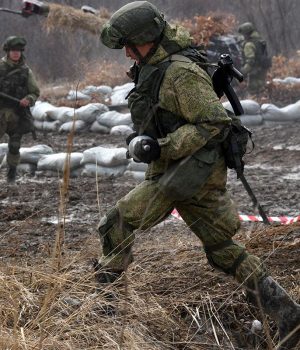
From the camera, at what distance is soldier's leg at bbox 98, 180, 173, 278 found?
3.08 m

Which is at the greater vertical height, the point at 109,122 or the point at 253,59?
the point at 253,59

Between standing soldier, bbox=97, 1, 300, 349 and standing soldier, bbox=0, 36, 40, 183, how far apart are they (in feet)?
14.5

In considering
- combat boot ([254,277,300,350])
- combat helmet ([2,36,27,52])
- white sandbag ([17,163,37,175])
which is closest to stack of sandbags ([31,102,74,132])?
white sandbag ([17,163,37,175])

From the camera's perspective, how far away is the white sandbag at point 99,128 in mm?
10656

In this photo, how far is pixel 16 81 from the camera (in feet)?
24.7

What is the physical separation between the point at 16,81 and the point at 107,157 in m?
1.17

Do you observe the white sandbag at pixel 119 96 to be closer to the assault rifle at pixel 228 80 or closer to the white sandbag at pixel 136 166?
the white sandbag at pixel 136 166

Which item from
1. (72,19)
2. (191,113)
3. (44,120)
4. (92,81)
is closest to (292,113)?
(44,120)

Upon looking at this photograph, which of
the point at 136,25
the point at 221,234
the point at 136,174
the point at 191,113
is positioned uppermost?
the point at 136,25

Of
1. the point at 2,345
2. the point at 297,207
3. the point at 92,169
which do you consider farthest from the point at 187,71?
the point at 92,169

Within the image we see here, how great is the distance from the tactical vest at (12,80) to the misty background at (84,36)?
9505 mm

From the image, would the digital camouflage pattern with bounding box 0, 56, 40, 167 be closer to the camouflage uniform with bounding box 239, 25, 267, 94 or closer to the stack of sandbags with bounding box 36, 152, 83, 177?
the stack of sandbags with bounding box 36, 152, 83, 177

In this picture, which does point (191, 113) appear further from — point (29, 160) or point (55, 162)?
point (29, 160)

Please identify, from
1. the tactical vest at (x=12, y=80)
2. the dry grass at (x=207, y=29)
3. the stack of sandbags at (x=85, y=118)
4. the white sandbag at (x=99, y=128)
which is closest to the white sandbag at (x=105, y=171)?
the tactical vest at (x=12, y=80)
